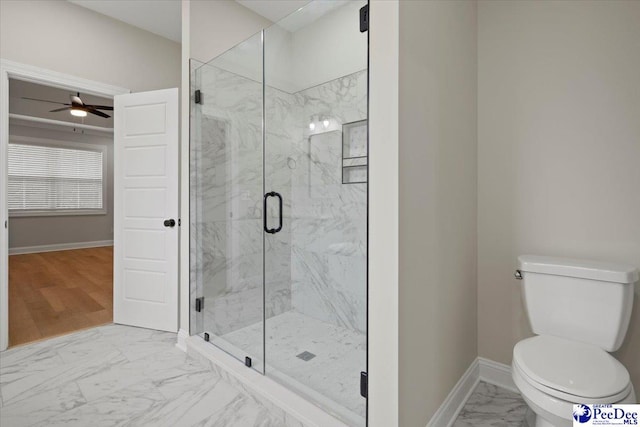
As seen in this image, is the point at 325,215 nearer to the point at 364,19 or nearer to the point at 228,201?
the point at 228,201

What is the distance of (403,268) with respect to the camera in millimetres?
1239

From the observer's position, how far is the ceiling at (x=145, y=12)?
2869mm

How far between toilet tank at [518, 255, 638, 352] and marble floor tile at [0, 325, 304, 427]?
1361mm

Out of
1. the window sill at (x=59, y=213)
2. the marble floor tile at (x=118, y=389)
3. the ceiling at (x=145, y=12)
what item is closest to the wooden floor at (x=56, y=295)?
the marble floor tile at (x=118, y=389)

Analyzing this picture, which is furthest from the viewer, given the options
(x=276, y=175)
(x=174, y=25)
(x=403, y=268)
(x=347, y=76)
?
(x=174, y=25)

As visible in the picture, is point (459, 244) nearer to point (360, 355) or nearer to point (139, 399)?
point (360, 355)

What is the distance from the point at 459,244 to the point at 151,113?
2.69m

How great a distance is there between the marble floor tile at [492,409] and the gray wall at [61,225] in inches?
312

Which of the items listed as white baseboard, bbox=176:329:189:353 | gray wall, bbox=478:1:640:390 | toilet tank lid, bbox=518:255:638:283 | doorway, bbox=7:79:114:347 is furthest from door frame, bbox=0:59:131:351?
toilet tank lid, bbox=518:255:638:283

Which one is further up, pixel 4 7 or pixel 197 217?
pixel 4 7

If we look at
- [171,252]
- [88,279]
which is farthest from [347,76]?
[88,279]

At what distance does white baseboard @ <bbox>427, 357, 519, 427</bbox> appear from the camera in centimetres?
157

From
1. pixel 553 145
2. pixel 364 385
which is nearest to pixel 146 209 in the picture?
pixel 364 385

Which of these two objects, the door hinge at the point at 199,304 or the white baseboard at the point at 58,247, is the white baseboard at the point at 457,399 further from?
the white baseboard at the point at 58,247
